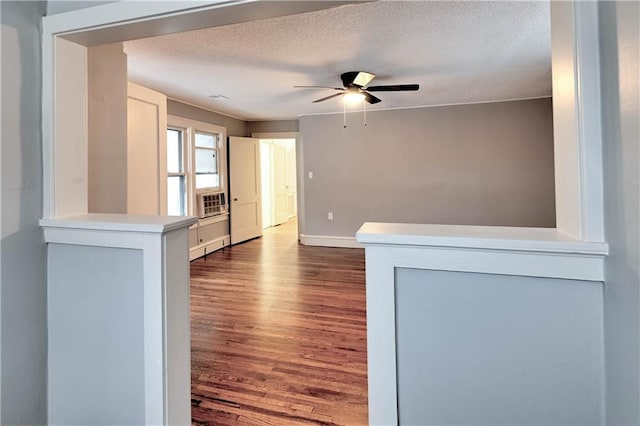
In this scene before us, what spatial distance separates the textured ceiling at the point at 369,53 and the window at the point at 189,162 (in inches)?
21.4

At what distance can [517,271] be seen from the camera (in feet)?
3.00

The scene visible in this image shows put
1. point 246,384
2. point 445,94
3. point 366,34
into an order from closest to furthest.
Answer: point 246,384 → point 366,34 → point 445,94

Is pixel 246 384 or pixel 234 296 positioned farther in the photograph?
pixel 234 296

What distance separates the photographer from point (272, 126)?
20.5 ft

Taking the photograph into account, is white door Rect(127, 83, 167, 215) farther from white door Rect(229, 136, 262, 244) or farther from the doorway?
the doorway

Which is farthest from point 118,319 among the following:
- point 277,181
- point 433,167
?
point 277,181

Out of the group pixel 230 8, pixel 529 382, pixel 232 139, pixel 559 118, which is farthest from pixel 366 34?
pixel 232 139

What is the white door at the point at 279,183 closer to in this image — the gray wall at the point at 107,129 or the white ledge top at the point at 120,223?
the gray wall at the point at 107,129

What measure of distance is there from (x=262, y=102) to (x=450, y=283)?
4296 millimetres

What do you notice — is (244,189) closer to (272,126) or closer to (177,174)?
(272,126)

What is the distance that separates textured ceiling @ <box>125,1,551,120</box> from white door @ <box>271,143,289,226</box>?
3869 millimetres

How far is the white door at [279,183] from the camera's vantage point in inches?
326

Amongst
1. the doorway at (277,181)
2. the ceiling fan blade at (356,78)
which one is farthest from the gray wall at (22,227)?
the doorway at (277,181)

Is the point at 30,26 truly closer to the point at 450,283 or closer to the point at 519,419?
the point at 450,283
